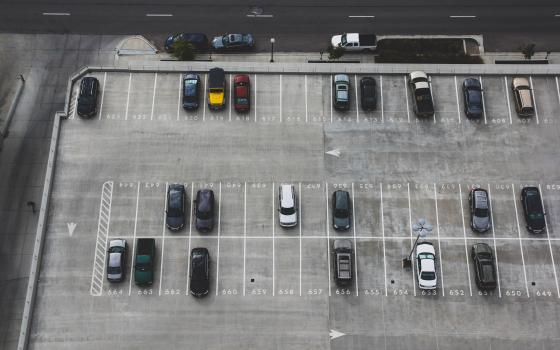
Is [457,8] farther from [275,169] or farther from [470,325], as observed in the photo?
[470,325]

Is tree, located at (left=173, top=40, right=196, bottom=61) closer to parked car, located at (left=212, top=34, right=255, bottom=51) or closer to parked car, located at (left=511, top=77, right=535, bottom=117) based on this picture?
parked car, located at (left=212, top=34, right=255, bottom=51)

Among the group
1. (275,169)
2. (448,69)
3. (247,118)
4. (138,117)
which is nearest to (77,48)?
(138,117)

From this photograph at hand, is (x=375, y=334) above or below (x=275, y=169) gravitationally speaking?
below

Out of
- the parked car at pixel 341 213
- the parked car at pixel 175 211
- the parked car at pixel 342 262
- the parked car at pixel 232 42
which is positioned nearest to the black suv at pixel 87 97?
the parked car at pixel 175 211

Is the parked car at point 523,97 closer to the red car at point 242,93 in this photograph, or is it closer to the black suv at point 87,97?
the red car at point 242,93

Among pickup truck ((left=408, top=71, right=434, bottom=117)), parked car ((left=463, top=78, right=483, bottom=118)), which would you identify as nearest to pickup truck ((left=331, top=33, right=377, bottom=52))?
pickup truck ((left=408, top=71, right=434, bottom=117))
